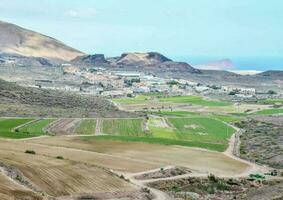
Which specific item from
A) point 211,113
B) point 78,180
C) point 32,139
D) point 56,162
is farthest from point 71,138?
point 211,113

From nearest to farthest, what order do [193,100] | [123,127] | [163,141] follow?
1. [163,141]
2. [123,127]
3. [193,100]

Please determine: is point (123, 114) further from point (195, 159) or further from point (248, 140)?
point (195, 159)

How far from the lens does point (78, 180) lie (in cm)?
5072

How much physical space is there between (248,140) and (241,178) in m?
30.1

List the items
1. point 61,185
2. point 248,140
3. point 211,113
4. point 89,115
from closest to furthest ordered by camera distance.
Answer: point 61,185 < point 248,140 < point 89,115 < point 211,113

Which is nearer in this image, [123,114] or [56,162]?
[56,162]

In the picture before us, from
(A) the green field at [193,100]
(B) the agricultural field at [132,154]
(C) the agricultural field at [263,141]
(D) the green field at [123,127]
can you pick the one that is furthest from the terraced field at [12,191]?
(A) the green field at [193,100]

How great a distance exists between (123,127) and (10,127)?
17.5 meters

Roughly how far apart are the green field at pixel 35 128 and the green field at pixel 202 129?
19.9 meters

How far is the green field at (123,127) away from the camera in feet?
299

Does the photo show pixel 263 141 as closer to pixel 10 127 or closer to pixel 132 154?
pixel 132 154

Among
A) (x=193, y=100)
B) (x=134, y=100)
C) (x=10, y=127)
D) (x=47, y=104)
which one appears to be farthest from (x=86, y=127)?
(x=193, y=100)

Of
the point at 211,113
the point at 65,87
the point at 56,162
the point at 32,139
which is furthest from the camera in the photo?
the point at 65,87

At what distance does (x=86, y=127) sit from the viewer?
9494 centimetres
